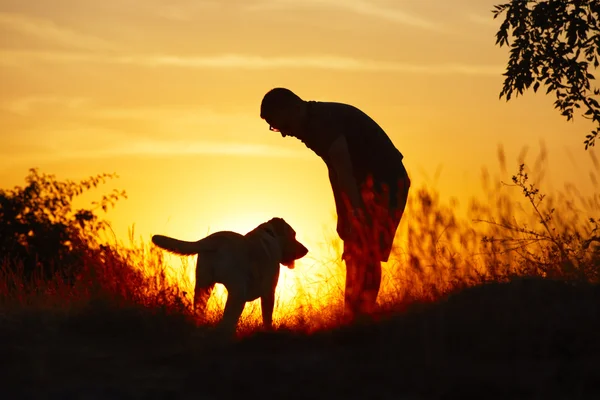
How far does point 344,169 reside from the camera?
22.0 ft

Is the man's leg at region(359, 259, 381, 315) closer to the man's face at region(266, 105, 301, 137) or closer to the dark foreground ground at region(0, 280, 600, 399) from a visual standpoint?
the dark foreground ground at region(0, 280, 600, 399)

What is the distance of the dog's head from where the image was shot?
768 cm

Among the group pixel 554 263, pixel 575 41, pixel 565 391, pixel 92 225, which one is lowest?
pixel 565 391

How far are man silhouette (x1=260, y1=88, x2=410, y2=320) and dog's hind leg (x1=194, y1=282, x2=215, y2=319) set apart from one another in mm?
1119

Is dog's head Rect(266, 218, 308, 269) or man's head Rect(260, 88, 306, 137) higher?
man's head Rect(260, 88, 306, 137)

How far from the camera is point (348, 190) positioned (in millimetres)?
6730

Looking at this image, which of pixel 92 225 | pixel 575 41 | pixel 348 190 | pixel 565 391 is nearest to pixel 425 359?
pixel 565 391

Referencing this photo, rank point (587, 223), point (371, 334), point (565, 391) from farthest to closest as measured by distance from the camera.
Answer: point (587, 223)
point (371, 334)
point (565, 391)

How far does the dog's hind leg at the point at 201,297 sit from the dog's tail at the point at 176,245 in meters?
0.28

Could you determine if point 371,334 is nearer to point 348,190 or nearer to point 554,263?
point 348,190

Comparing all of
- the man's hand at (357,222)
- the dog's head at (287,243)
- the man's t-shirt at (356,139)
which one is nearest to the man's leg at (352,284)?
the man's hand at (357,222)

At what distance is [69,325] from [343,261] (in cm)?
243

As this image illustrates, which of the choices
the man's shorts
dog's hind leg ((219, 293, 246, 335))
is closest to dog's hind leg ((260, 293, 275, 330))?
dog's hind leg ((219, 293, 246, 335))

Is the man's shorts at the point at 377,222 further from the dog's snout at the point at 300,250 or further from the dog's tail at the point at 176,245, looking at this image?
the dog's tail at the point at 176,245
